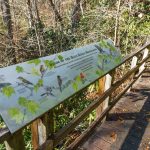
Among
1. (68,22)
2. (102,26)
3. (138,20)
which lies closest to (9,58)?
(68,22)

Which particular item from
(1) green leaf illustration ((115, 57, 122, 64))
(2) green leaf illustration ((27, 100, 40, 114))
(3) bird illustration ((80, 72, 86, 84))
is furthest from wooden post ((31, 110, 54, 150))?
(1) green leaf illustration ((115, 57, 122, 64))

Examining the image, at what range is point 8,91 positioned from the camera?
83.4 inches

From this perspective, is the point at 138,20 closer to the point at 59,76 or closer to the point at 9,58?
the point at 9,58

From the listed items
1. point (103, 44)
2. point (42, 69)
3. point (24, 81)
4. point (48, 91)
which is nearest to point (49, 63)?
point (42, 69)

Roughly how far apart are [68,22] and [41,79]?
28.0 feet

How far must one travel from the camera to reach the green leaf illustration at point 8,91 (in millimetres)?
2093

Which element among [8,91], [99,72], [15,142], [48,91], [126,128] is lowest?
[126,128]

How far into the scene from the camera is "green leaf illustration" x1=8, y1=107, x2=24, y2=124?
204 centimetres

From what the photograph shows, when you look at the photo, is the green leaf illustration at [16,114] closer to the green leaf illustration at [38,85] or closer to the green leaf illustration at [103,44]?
the green leaf illustration at [38,85]

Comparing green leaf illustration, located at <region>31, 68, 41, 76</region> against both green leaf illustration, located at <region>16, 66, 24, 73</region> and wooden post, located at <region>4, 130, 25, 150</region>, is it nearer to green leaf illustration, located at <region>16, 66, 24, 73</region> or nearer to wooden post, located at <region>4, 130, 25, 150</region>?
green leaf illustration, located at <region>16, 66, 24, 73</region>

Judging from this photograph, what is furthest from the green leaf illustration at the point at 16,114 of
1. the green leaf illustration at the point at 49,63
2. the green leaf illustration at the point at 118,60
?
the green leaf illustration at the point at 118,60

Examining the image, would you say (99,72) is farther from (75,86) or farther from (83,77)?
(75,86)

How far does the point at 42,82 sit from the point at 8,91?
0.45 m

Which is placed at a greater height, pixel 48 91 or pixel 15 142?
pixel 48 91
